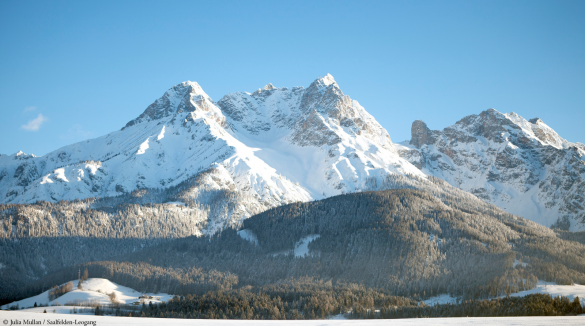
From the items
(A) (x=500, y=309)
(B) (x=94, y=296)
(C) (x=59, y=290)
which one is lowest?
(A) (x=500, y=309)

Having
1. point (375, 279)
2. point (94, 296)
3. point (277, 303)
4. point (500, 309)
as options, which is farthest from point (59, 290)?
point (500, 309)

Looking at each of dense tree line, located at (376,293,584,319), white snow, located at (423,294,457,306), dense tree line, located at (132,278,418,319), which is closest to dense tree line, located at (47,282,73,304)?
dense tree line, located at (132,278,418,319)

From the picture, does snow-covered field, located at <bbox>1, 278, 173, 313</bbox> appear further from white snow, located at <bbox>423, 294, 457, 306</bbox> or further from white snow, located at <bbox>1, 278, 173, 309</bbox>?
white snow, located at <bbox>423, 294, 457, 306</bbox>

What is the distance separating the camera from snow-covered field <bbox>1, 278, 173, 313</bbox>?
153375mm

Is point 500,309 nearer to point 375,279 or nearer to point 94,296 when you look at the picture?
point 375,279

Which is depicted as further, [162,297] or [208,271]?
[208,271]

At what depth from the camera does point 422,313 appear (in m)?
121

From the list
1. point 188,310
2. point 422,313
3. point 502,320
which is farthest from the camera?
point 188,310

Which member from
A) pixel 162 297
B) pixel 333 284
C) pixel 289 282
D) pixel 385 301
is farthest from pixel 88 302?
Result: pixel 385 301

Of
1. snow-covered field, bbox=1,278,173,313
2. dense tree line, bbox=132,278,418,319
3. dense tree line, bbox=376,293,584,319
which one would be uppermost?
snow-covered field, bbox=1,278,173,313

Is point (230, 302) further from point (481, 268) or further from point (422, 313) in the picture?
point (481, 268)

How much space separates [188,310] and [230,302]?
12581 mm

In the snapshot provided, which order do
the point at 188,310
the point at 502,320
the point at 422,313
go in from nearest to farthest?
the point at 502,320 < the point at 422,313 < the point at 188,310

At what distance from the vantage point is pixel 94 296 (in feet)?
516
